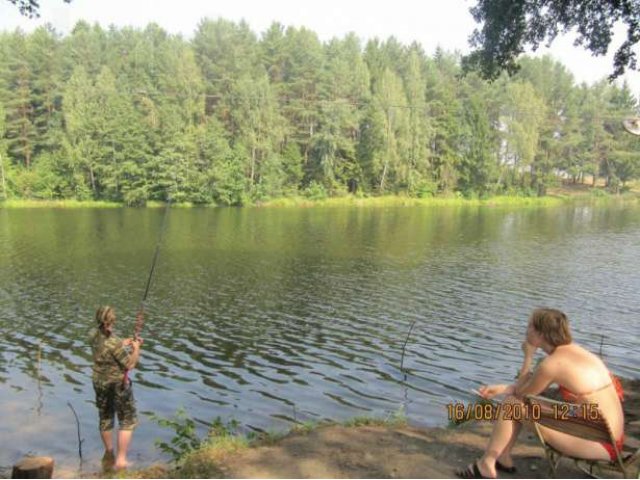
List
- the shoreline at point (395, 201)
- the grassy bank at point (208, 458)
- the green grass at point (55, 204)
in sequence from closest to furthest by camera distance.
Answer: the grassy bank at point (208, 458)
the green grass at point (55, 204)
the shoreline at point (395, 201)

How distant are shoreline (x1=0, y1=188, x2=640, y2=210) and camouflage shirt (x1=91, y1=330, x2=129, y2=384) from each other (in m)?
60.1

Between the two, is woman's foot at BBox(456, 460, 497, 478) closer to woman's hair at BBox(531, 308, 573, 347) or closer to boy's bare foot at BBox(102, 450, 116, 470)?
woman's hair at BBox(531, 308, 573, 347)

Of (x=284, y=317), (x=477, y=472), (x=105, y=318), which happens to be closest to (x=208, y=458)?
(x=105, y=318)

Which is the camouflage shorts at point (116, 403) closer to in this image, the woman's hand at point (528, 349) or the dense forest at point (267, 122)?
the woman's hand at point (528, 349)

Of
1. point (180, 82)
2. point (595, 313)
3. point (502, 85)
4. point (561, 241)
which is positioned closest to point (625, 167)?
point (502, 85)

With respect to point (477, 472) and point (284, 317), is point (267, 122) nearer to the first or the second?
point (284, 317)

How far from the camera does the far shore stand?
6531 cm

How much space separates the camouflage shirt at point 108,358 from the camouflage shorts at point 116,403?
0.11 meters

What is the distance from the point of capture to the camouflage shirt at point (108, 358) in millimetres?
7055

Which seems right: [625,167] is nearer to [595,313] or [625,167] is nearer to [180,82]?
[180,82]

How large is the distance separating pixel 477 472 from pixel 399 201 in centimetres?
7063

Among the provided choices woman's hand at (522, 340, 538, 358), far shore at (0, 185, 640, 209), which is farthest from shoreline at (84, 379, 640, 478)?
far shore at (0, 185, 640, 209)
